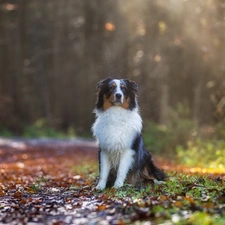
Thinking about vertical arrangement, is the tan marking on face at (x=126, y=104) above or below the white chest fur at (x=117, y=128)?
above

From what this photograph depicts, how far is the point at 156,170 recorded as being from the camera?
9203 mm

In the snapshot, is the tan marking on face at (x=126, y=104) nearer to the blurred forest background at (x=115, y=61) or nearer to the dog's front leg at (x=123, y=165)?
the dog's front leg at (x=123, y=165)

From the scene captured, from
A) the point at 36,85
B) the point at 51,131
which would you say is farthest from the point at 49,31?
the point at 51,131

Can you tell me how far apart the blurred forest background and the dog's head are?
5.97m

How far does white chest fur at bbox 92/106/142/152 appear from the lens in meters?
8.45

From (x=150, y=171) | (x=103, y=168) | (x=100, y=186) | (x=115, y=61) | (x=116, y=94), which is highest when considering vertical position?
(x=115, y=61)

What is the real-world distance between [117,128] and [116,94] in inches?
23.7

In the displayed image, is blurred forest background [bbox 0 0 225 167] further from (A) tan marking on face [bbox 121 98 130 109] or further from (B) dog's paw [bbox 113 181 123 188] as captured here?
(B) dog's paw [bbox 113 181 123 188]

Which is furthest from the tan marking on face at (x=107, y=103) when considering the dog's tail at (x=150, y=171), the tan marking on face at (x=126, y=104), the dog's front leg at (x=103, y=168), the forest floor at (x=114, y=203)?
the forest floor at (x=114, y=203)

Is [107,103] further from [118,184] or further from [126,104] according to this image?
[118,184]

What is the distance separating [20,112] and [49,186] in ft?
89.4

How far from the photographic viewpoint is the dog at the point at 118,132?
27.7 feet

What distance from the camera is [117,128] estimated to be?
27.8ft

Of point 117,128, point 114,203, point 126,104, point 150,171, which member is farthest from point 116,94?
point 114,203
